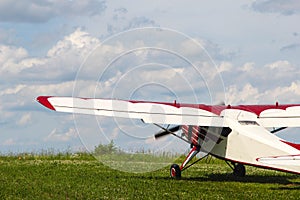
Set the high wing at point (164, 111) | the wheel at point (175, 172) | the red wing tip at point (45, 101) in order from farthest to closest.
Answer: the wheel at point (175, 172)
the red wing tip at point (45, 101)
the high wing at point (164, 111)

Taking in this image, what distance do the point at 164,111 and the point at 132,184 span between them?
3242 millimetres

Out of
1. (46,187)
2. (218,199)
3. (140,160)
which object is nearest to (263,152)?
(218,199)

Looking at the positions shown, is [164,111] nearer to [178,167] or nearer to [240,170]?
[178,167]

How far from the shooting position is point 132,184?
18078 millimetres

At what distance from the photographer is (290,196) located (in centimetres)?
1595

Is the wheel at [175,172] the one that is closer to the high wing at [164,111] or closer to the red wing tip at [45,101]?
the high wing at [164,111]

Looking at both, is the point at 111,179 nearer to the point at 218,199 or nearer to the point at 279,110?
the point at 218,199

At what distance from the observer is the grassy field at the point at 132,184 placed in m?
15.8

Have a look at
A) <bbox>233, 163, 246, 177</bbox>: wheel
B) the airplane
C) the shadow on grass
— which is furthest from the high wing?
the shadow on grass

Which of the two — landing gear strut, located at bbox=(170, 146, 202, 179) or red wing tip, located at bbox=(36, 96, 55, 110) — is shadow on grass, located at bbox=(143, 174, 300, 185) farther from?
red wing tip, located at bbox=(36, 96, 55, 110)

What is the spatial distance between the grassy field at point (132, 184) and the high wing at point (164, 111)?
6.30 feet

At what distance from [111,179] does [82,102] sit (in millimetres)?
2813

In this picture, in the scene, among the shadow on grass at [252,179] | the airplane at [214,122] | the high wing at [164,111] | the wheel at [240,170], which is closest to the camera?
the airplane at [214,122]

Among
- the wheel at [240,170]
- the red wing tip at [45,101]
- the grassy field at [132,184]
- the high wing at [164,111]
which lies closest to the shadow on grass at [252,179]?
the grassy field at [132,184]
